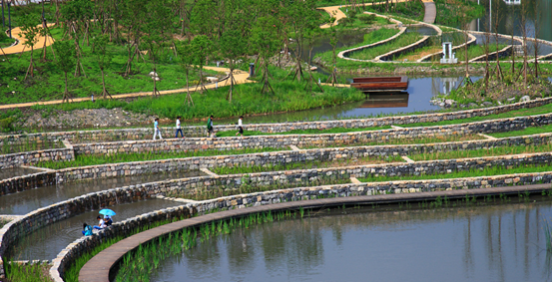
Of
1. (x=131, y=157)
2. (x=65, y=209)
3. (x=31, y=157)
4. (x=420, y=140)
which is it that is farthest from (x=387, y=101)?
(x=65, y=209)

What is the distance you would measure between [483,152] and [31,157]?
22.5 m

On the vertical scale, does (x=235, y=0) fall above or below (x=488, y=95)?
above

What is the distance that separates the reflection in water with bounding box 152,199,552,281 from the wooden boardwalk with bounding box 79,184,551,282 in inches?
28.2

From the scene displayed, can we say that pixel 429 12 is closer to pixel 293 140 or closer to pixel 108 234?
pixel 293 140

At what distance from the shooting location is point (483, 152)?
36.1m

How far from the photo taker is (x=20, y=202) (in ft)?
101

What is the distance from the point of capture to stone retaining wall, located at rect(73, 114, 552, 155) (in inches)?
1485

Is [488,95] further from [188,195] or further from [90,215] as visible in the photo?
A: [90,215]

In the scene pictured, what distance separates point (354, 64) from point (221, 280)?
49.3m

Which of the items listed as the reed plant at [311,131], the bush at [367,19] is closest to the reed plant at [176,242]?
the reed plant at [311,131]

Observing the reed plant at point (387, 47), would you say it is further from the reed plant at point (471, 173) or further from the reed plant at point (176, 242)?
the reed plant at point (176, 242)

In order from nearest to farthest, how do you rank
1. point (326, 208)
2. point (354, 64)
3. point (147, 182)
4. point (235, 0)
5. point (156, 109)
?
point (326, 208), point (147, 182), point (156, 109), point (354, 64), point (235, 0)

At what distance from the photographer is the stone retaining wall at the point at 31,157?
35688 millimetres

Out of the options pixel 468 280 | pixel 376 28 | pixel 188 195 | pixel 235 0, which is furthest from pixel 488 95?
pixel 376 28
